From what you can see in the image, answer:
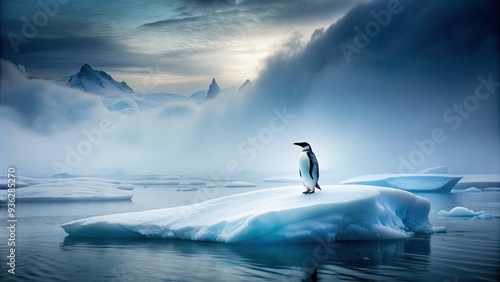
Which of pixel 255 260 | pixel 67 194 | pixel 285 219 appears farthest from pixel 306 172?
pixel 67 194

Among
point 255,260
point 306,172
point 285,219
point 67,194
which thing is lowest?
point 255,260

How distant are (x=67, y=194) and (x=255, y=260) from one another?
1765 centimetres

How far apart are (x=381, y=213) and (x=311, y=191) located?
4.56ft

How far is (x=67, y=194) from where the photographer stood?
2400cm

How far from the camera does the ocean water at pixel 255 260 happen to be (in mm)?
7137

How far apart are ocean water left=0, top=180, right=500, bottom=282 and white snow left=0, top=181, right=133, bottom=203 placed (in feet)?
42.3

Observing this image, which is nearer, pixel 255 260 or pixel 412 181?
pixel 255 260

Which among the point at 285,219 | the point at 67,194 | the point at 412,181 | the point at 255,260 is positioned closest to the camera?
the point at 255,260

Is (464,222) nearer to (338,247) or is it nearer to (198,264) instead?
(338,247)

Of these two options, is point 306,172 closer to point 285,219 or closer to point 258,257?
point 285,219

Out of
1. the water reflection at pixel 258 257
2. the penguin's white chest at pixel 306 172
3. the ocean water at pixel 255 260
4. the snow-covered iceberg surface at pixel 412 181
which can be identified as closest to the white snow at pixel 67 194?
the snow-covered iceberg surface at pixel 412 181

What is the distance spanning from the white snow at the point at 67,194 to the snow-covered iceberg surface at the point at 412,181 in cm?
1217

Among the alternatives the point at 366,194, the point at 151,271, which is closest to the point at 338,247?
the point at 366,194

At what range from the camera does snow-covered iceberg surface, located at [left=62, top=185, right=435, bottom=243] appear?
9625 mm
